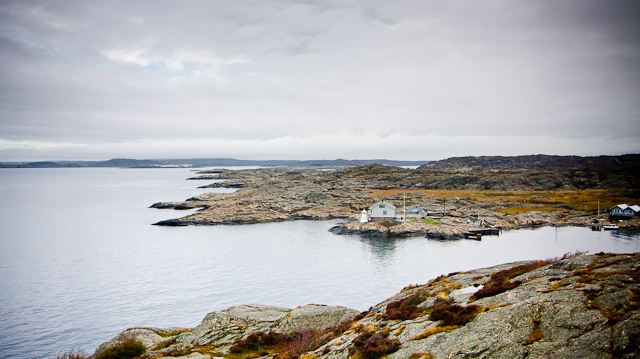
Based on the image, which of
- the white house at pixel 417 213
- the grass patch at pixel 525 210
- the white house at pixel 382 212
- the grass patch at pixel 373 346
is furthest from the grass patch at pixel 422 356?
the grass patch at pixel 525 210

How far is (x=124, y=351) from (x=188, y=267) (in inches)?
1477

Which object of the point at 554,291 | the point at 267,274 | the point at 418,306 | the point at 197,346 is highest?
the point at 554,291

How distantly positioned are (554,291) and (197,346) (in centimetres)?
1545

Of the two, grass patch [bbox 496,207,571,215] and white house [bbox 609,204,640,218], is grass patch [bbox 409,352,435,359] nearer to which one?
grass patch [bbox 496,207,571,215]

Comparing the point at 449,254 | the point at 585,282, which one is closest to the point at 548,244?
the point at 449,254

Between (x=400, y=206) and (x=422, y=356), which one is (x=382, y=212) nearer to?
(x=400, y=206)

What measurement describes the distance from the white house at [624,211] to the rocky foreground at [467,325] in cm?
9050

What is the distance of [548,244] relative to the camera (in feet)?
214

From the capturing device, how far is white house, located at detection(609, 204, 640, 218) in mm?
85375

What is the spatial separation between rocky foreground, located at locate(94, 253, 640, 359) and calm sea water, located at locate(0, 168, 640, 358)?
18.0 m

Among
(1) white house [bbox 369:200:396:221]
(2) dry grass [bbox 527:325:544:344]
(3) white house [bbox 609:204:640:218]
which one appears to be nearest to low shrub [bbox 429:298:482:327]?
(2) dry grass [bbox 527:325:544:344]

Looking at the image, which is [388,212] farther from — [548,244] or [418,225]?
[548,244]

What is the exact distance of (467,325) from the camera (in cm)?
1147

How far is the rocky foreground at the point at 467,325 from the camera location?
949 cm
